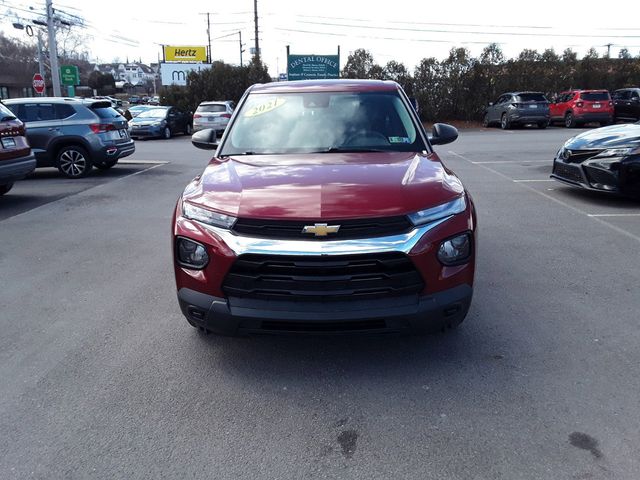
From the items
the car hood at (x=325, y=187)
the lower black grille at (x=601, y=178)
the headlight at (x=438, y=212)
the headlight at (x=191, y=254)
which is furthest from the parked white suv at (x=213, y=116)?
the headlight at (x=438, y=212)

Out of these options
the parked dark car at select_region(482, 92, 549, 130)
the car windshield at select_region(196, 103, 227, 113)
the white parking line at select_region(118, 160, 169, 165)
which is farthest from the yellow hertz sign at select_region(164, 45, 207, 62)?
the white parking line at select_region(118, 160, 169, 165)

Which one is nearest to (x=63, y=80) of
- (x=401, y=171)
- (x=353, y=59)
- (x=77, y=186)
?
(x=353, y=59)

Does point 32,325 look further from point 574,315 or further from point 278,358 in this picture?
point 574,315

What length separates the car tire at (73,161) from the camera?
12305 mm

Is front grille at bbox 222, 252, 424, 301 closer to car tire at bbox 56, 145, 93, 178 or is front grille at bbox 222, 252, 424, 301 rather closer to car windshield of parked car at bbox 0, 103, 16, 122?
car windshield of parked car at bbox 0, 103, 16, 122

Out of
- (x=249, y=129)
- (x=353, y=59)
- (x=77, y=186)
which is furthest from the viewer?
(x=353, y=59)

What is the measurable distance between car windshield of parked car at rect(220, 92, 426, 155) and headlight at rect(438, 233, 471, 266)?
1.32 metres

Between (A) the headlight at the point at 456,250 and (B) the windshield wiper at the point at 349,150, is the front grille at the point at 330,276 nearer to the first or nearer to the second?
(A) the headlight at the point at 456,250

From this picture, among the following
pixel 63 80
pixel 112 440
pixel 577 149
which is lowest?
pixel 112 440

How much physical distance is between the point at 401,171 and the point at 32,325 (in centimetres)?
310

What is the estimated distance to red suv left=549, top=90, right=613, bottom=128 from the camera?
24.8 meters

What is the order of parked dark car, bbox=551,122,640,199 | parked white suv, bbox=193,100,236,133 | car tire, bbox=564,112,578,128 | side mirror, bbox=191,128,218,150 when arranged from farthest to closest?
car tire, bbox=564,112,578,128 → parked white suv, bbox=193,100,236,133 → parked dark car, bbox=551,122,640,199 → side mirror, bbox=191,128,218,150

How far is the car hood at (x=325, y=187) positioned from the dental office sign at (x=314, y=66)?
30810 millimetres

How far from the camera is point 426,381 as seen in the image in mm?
3469
